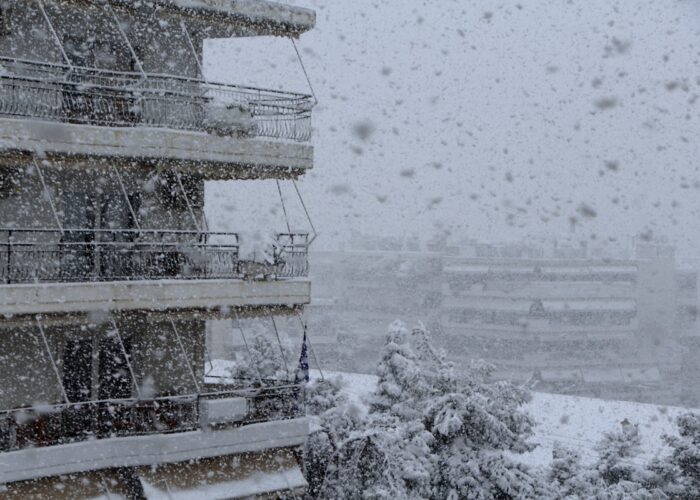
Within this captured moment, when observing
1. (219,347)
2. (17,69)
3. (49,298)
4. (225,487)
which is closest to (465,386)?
(225,487)

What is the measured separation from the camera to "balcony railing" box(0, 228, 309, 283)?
37.3 feet

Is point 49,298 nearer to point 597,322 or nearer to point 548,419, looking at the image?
point 548,419

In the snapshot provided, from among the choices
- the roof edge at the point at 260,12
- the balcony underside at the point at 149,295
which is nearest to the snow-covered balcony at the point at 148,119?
the roof edge at the point at 260,12

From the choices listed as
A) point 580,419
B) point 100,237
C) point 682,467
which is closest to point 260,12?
point 100,237

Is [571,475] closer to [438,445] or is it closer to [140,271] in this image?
[438,445]

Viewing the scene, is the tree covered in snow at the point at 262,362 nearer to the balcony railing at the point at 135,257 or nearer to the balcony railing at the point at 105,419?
the balcony railing at the point at 105,419

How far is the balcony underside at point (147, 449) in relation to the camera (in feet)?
34.0

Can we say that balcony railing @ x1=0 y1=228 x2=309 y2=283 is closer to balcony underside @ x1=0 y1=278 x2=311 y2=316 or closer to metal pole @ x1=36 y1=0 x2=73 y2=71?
balcony underside @ x1=0 y1=278 x2=311 y2=316

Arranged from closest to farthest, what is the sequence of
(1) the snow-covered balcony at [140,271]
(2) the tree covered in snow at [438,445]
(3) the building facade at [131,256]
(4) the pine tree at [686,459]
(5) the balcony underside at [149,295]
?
(5) the balcony underside at [149,295] → (1) the snow-covered balcony at [140,271] → (3) the building facade at [131,256] → (2) the tree covered in snow at [438,445] → (4) the pine tree at [686,459]

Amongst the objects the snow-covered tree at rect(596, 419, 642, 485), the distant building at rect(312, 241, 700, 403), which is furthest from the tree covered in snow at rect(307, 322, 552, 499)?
the distant building at rect(312, 241, 700, 403)

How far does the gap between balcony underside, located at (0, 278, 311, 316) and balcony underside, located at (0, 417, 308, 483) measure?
5.80ft

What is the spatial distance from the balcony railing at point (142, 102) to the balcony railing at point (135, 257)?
1.64 metres

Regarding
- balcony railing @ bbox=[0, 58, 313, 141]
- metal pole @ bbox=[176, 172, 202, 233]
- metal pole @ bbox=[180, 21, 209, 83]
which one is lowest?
metal pole @ bbox=[176, 172, 202, 233]

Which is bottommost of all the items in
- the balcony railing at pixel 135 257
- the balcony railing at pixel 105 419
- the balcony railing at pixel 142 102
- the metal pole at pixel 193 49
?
the balcony railing at pixel 105 419
